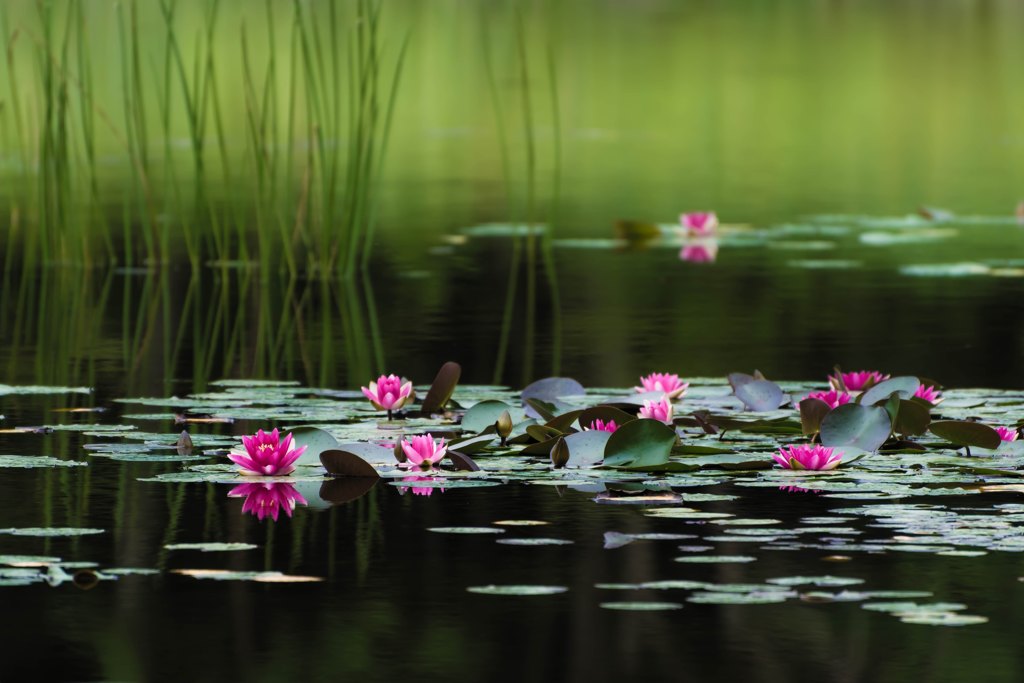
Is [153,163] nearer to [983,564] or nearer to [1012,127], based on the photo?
[1012,127]

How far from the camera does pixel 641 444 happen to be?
4414 mm

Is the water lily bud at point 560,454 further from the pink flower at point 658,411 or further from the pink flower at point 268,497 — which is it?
the pink flower at point 268,497

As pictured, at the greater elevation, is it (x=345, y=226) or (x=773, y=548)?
(x=345, y=226)

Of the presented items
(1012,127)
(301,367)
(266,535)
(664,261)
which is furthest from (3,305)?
(1012,127)

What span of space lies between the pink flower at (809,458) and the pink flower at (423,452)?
2.37 ft

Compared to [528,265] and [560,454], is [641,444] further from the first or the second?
[528,265]

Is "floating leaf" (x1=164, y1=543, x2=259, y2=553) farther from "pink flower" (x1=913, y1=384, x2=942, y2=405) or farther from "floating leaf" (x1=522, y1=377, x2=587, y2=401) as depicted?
"pink flower" (x1=913, y1=384, x2=942, y2=405)

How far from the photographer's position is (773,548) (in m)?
3.62

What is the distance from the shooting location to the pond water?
10.0 feet

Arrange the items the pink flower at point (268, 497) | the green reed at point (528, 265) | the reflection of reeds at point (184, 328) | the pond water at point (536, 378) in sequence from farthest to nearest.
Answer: the green reed at point (528, 265) → the reflection of reeds at point (184, 328) → the pink flower at point (268, 497) → the pond water at point (536, 378)

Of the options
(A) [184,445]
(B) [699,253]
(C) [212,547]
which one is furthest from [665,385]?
(B) [699,253]

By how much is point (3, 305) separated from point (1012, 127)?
10.5 m

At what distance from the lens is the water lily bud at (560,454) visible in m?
4.46

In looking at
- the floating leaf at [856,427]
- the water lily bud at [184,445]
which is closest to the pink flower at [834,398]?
the floating leaf at [856,427]
